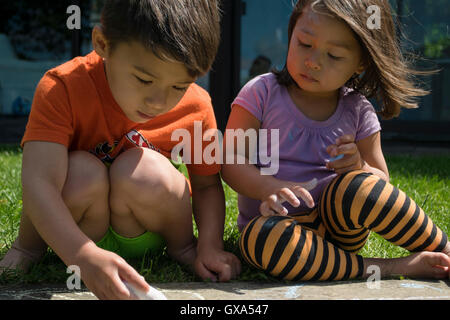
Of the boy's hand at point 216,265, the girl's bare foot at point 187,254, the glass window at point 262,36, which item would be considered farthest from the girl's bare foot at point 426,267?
the glass window at point 262,36

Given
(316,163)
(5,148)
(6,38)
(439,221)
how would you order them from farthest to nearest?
(6,38) < (5,148) < (439,221) < (316,163)

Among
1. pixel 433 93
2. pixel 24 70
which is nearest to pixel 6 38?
pixel 24 70

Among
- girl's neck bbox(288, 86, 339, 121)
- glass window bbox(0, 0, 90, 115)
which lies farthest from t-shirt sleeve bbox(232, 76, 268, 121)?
glass window bbox(0, 0, 90, 115)

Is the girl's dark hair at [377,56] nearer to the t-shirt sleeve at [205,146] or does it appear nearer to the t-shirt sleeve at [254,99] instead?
the t-shirt sleeve at [254,99]

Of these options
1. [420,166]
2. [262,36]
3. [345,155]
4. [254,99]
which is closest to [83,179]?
[254,99]

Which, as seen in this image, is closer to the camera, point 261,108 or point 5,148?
point 261,108

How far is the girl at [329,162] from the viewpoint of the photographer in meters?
1.46

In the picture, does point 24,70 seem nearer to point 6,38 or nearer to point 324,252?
point 6,38

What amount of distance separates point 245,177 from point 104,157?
1.36 feet

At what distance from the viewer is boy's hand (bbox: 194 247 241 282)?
4.81 feet

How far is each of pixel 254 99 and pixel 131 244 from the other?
60cm

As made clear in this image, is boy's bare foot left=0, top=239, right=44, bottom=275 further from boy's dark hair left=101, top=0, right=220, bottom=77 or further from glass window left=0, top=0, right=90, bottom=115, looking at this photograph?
glass window left=0, top=0, right=90, bottom=115

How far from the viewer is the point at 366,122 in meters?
1.79

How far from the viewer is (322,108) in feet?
5.90
